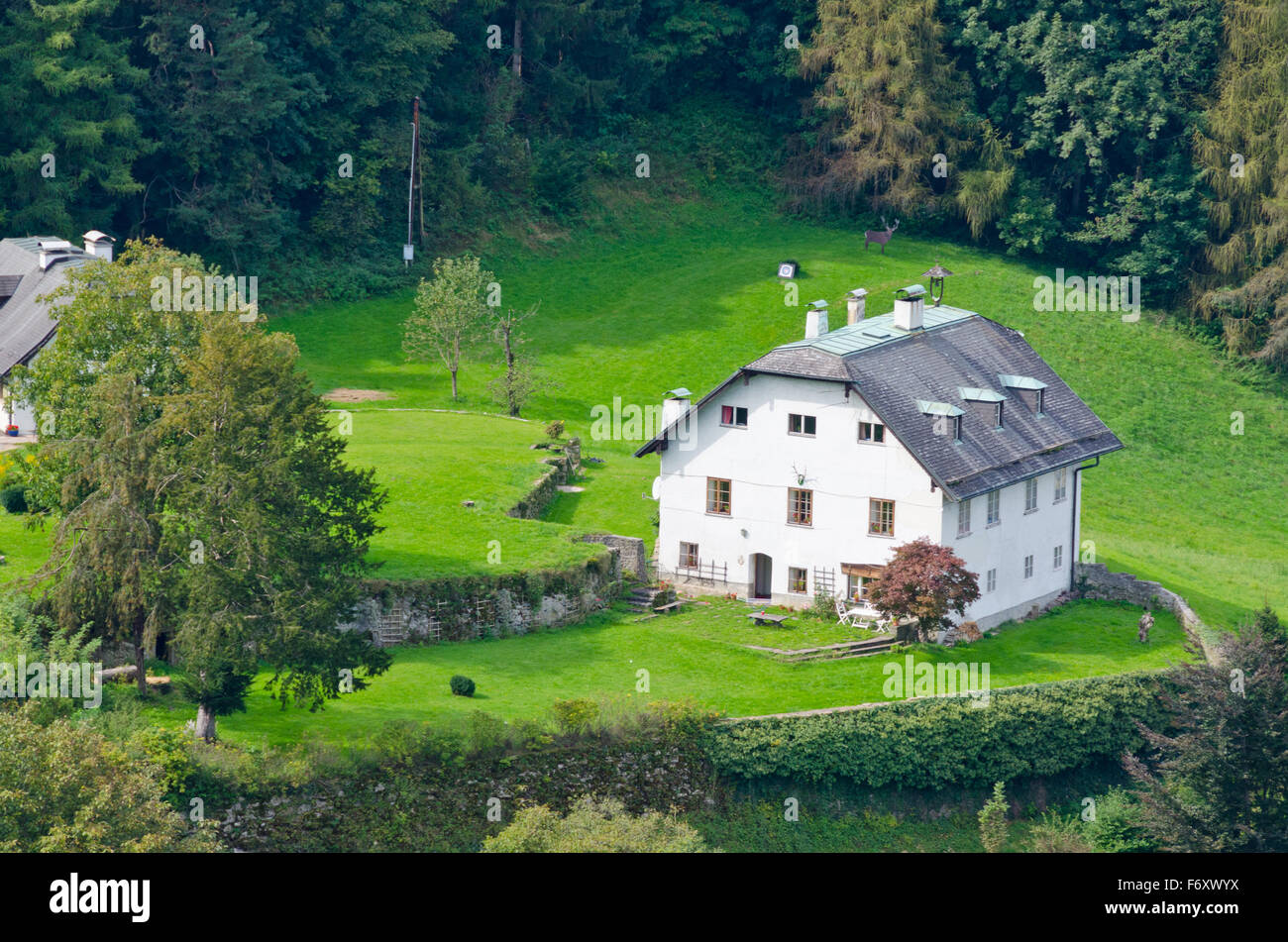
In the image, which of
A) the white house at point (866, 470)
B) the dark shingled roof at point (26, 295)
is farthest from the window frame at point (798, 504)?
the dark shingled roof at point (26, 295)

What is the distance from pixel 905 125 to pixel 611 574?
45.2 meters

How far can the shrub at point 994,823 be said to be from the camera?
177 feet

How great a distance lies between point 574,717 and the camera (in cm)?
5203

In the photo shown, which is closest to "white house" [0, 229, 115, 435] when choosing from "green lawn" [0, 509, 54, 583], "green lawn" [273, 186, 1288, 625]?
"green lawn" [0, 509, 54, 583]

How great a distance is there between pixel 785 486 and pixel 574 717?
47.2ft

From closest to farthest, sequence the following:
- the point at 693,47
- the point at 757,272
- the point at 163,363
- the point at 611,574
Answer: the point at 163,363 < the point at 611,574 < the point at 757,272 < the point at 693,47

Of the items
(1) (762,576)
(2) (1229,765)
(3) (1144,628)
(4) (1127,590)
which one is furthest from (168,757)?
(4) (1127,590)

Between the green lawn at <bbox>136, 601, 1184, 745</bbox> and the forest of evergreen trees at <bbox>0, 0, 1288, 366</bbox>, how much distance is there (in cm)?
3942

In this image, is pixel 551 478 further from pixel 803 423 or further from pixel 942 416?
pixel 942 416

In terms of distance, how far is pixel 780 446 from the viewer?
208ft

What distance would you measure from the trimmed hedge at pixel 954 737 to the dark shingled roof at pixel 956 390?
7164 mm

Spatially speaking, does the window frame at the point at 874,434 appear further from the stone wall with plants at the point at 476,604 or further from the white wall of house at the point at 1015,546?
the stone wall with plants at the point at 476,604

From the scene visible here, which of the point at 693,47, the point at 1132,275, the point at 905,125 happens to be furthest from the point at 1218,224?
the point at 693,47

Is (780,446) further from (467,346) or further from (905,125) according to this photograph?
(905,125)
